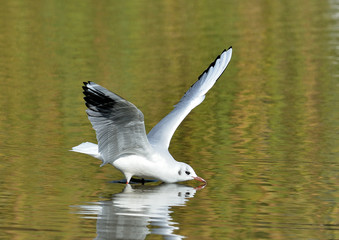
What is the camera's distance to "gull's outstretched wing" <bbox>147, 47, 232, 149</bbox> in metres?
Answer: 10.6

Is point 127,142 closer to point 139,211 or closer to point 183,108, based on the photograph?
point 139,211

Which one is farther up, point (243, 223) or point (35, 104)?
point (35, 104)

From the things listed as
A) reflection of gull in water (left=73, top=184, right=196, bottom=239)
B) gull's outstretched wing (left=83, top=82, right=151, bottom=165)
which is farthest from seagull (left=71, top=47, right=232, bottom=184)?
reflection of gull in water (left=73, top=184, right=196, bottom=239)

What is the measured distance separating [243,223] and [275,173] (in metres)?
2.00

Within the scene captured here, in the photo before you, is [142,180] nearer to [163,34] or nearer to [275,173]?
[275,173]

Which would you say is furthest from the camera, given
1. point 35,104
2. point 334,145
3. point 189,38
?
point 189,38

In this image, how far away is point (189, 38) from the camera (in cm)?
2166

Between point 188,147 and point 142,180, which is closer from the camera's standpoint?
point 142,180

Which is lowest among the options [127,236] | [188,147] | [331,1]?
[127,236]

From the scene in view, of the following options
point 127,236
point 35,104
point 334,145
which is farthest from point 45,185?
point 35,104

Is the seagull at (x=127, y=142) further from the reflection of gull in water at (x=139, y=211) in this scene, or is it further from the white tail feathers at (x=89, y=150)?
the reflection of gull in water at (x=139, y=211)

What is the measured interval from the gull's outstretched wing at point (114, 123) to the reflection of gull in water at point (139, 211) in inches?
18.1

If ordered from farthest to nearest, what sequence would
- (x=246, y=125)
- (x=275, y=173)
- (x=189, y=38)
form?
(x=189, y=38) → (x=246, y=125) → (x=275, y=173)

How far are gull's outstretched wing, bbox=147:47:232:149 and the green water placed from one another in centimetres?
53
